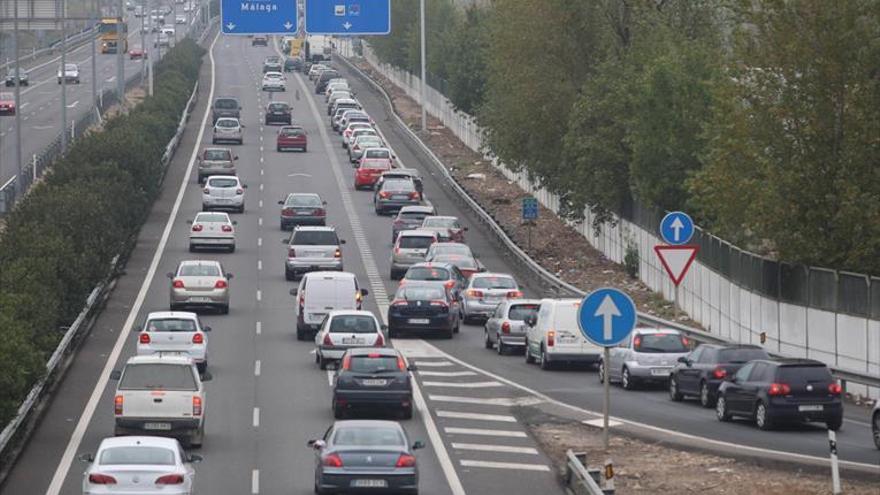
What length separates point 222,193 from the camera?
73062mm

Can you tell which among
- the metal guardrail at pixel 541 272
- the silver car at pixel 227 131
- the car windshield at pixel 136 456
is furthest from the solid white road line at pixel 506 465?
the silver car at pixel 227 131

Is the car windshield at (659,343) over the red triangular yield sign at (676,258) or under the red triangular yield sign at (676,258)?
under

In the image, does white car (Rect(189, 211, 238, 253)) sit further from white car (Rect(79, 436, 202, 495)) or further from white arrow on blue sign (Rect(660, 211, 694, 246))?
white car (Rect(79, 436, 202, 495))

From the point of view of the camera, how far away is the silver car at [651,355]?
3956 cm

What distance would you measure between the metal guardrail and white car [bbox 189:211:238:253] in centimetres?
927

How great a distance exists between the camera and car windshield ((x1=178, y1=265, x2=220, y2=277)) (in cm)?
5116

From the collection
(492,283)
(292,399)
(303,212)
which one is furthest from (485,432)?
(303,212)

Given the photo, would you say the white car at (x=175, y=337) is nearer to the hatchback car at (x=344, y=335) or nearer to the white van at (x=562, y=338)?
the hatchback car at (x=344, y=335)

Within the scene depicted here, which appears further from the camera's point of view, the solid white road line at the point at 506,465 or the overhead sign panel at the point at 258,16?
the overhead sign panel at the point at 258,16

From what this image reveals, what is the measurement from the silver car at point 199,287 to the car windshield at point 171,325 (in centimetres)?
983

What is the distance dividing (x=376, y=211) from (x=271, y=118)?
34795 mm

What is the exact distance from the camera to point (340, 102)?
11531 cm

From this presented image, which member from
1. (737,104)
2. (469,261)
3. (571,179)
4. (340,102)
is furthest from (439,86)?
(737,104)

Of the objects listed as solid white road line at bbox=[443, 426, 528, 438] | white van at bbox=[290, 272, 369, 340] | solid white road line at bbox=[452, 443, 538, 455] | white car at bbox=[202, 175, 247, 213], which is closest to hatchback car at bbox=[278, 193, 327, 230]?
white car at bbox=[202, 175, 247, 213]
